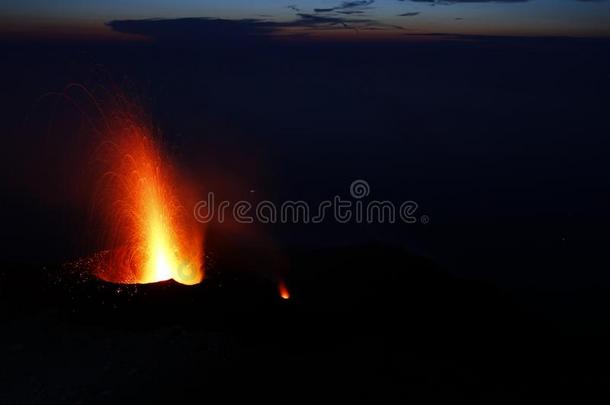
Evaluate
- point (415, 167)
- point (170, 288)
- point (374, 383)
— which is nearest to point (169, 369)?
point (170, 288)

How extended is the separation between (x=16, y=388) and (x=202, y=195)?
2798 inches

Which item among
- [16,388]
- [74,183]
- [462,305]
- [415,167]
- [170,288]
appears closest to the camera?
[16,388]

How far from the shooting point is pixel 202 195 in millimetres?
85250

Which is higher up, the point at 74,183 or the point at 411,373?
the point at 411,373

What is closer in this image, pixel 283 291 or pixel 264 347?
pixel 264 347

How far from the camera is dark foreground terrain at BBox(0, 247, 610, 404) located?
1470cm

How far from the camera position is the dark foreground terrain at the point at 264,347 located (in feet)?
48.2

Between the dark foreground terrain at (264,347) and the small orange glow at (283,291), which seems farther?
the small orange glow at (283,291)

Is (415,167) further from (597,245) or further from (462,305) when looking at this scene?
(462,305)

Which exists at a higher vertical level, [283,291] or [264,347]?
[264,347]

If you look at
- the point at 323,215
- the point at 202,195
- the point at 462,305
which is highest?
the point at 462,305

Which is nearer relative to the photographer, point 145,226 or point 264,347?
point 264,347

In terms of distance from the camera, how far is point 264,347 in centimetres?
1642

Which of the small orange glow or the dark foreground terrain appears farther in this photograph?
the small orange glow
